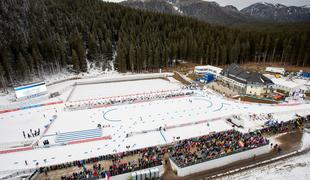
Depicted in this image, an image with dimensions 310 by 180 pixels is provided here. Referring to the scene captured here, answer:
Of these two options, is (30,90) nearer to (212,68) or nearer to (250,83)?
(212,68)

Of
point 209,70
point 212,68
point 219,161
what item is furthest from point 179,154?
point 209,70

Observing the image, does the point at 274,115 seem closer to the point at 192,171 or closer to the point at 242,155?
the point at 242,155

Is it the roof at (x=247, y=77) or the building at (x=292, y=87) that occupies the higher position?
the roof at (x=247, y=77)

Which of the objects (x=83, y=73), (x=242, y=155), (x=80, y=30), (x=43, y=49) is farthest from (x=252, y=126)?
(x=80, y=30)

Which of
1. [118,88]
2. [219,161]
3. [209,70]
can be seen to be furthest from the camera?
[209,70]

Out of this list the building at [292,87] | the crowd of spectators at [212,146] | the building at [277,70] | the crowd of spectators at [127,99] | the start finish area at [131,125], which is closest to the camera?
the crowd of spectators at [212,146]

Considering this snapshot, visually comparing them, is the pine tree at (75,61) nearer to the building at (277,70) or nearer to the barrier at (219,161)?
the barrier at (219,161)

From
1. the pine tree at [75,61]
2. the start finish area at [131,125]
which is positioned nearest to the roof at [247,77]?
the start finish area at [131,125]
